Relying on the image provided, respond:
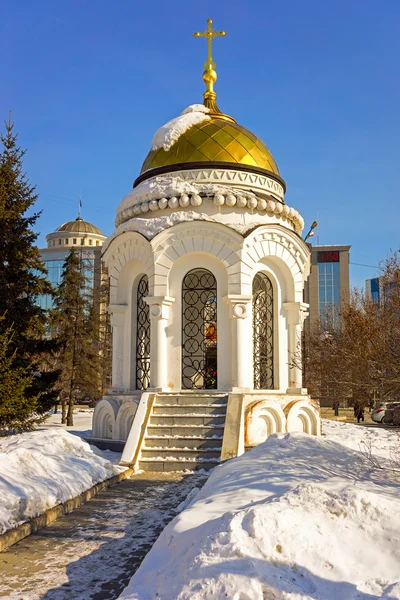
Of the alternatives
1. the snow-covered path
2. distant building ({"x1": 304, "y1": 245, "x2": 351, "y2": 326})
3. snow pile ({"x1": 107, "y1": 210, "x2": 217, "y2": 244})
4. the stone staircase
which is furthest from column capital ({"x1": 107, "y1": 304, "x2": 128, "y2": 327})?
distant building ({"x1": 304, "y1": 245, "x2": 351, "y2": 326})

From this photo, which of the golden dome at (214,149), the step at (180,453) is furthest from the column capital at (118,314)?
the step at (180,453)

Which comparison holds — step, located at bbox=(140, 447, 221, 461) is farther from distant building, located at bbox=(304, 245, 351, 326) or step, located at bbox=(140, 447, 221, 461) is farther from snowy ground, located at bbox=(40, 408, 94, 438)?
distant building, located at bbox=(304, 245, 351, 326)

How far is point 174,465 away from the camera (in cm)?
971

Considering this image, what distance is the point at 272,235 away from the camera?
12.5 m

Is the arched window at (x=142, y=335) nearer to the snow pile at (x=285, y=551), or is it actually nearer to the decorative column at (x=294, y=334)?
the decorative column at (x=294, y=334)

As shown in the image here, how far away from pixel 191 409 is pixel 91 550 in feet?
17.5

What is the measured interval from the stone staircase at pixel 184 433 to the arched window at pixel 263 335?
7.34ft

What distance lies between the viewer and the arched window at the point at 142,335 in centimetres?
1328

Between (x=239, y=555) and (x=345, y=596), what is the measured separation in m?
0.68

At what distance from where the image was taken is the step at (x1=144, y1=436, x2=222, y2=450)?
33.0 feet

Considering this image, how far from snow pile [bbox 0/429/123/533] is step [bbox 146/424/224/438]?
1.24 metres

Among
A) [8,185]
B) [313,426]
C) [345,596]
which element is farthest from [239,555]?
[8,185]

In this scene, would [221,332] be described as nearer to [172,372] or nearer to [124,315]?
[172,372]

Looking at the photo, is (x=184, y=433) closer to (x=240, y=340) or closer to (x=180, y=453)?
(x=180, y=453)
